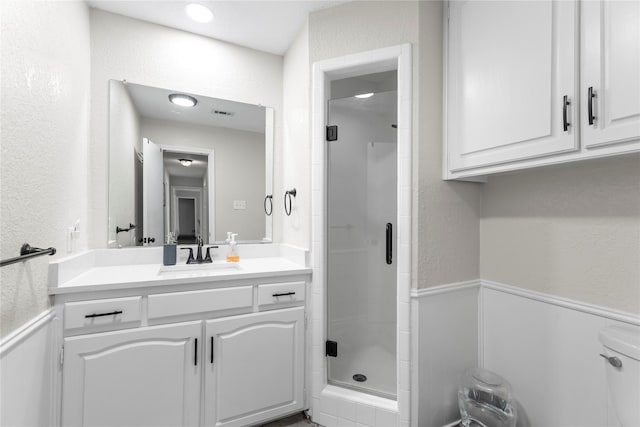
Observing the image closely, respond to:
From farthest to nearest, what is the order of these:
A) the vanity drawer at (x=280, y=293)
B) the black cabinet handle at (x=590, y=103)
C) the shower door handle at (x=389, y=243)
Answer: the shower door handle at (x=389, y=243) < the vanity drawer at (x=280, y=293) < the black cabinet handle at (x=590, y=103)

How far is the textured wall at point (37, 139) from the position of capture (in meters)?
0.96

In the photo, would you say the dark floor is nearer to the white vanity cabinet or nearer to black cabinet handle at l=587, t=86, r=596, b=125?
the white vanity cabinet

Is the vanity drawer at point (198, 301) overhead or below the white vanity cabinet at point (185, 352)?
overhead

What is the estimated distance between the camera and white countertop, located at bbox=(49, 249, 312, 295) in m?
1.31

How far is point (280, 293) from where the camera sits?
5.60 ft

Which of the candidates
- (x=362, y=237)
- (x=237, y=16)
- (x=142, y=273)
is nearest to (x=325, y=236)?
(x=362, y=237)

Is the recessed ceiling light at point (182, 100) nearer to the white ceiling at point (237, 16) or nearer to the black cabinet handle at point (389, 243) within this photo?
the white ceiling at point (237, 16)

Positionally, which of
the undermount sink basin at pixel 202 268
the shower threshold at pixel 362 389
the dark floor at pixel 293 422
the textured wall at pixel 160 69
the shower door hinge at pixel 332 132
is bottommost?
the dark floor at pixel 293 422

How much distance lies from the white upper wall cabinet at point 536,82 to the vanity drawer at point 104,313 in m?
1.77

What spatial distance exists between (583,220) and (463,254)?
0.57 m

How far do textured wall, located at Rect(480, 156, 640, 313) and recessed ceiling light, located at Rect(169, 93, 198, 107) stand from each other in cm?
201

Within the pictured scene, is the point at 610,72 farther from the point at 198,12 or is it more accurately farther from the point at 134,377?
the point at 134,377

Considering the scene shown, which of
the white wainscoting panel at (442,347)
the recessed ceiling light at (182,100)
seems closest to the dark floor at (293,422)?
the white wainscoting panel at (442,347)

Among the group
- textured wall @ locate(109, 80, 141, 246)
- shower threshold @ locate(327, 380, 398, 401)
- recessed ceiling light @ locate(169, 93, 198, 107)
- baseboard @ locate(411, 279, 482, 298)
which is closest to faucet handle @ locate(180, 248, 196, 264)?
textured wall @ locate(109, 80, 141, 246)
